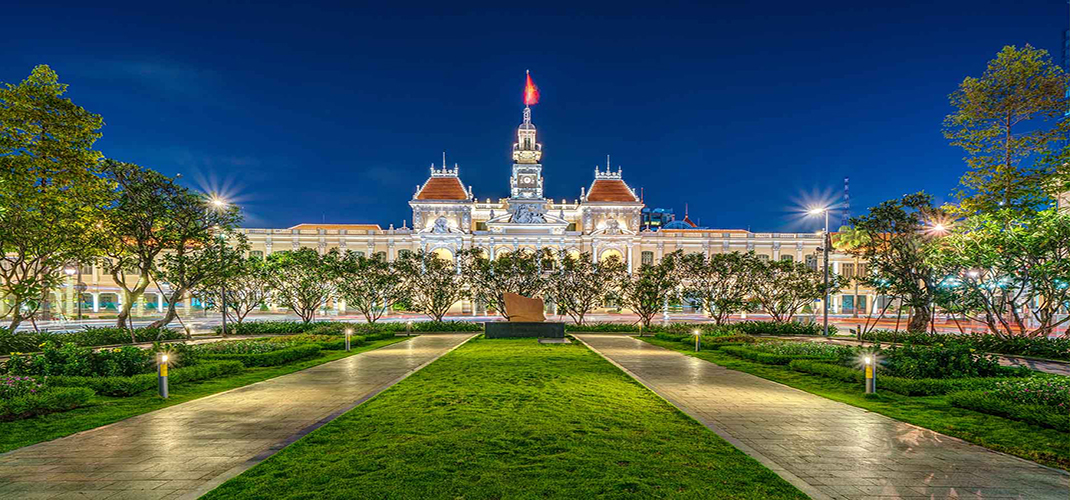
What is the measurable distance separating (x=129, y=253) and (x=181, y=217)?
412 cm

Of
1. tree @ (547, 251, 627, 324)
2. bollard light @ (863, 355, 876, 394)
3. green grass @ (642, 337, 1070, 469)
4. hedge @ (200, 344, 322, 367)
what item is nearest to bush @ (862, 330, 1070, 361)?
green grass @ (642, 337, 1070, 469)

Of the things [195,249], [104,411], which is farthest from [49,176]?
[104,411]

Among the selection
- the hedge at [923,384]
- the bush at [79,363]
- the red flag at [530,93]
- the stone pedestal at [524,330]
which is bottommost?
the stone pedestal at [524,330]

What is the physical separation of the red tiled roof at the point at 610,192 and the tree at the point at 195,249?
50361 millimetres

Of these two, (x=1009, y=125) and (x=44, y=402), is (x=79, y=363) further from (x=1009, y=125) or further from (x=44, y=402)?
(x=1009, y=125)

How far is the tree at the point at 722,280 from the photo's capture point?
30703 mm

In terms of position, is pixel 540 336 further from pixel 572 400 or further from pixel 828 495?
pixel 828 495

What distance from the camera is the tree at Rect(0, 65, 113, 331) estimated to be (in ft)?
58.7

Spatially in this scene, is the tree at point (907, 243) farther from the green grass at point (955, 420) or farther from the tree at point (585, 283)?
the tree at point (585, 283)

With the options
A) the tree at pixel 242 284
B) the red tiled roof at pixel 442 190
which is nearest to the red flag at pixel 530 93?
the red tiled roof at pixel 442 190

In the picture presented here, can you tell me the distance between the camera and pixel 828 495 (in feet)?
18.1

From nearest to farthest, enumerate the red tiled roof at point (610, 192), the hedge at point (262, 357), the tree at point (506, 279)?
the hedge at point (262, 357) → the tree at point (506, 279) → the red tiled roof at point (610, 192)

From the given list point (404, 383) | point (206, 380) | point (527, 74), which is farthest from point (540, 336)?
point (527, 74)

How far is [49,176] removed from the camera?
21750mm
